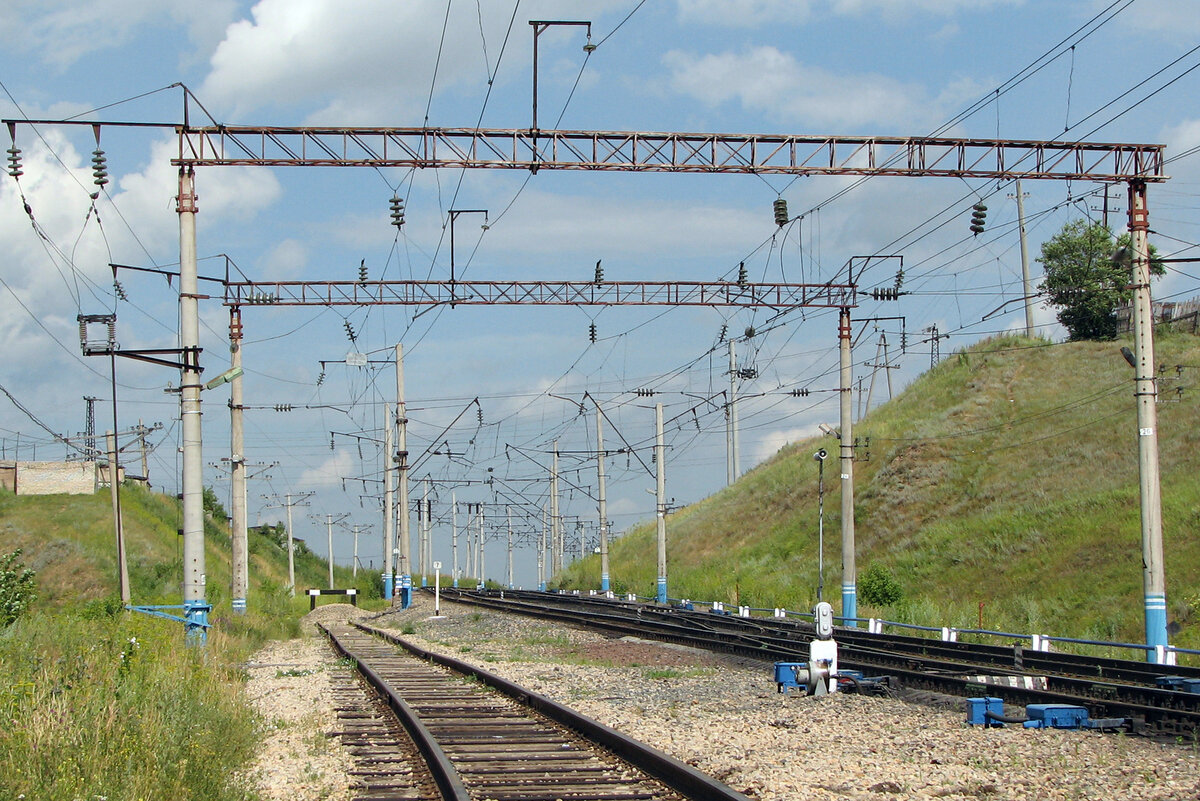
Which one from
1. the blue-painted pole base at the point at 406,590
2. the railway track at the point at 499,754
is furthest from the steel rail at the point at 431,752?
the blue-painted pole base at the point at 406,590

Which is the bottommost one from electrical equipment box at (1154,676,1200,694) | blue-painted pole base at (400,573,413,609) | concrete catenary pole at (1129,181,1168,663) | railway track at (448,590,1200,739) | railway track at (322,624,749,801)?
blue-painted pole base at (400,573,413,609)

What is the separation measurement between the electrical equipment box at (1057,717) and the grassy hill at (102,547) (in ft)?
120

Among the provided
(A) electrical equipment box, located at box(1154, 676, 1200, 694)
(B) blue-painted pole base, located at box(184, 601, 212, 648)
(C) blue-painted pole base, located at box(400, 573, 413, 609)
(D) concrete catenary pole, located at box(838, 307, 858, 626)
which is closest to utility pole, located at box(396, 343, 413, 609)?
(C) blue-painted pole base, located at box(400, 573, 413, 609)

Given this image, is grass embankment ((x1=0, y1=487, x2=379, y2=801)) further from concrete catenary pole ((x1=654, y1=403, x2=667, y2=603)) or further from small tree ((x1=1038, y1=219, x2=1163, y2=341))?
small tree ((x1=1038, y1=219, x2=1163, y2=341))

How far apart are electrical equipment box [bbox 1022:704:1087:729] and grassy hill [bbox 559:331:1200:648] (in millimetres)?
21672

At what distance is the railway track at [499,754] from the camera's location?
32.3ft

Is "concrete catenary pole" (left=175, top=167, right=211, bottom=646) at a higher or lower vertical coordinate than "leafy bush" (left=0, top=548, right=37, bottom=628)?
higher

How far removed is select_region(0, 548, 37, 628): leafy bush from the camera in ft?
94.0

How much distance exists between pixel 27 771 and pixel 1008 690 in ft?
43.8

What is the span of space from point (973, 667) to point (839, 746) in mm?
9212

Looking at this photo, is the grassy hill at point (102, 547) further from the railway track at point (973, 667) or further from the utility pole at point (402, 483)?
the railway track at point (973, 667)

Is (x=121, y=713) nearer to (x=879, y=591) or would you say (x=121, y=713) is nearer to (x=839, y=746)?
(x=839, y=746)

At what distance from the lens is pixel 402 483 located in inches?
2068

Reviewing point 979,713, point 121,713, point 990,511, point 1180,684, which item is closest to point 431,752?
point 121,713
